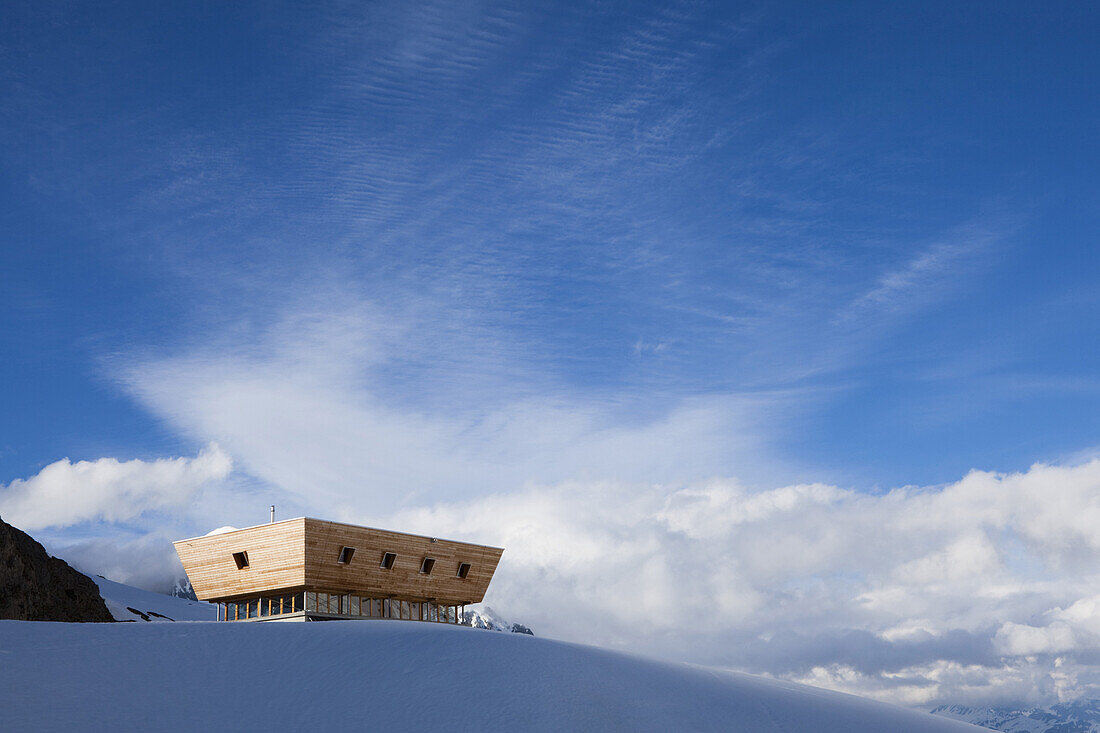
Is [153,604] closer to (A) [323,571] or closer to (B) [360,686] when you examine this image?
(A) [323,571]

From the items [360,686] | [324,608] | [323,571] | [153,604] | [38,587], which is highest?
[153,604]

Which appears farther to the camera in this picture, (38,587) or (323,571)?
(38,587)

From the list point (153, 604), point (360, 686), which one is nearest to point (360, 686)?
point (360, 686)

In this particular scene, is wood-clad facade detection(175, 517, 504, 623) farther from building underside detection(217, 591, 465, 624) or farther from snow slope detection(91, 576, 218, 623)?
snow slope detection(91, 576, 218, 623)

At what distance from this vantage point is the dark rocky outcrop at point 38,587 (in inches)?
1984

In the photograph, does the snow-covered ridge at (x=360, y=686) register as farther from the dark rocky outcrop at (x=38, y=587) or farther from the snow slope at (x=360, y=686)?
the dark rocky outcrop at (x=38, y=587)

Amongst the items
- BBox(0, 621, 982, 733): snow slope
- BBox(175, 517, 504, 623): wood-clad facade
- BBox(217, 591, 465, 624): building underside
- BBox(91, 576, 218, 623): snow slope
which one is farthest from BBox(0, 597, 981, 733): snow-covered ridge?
BBox(91, 576, 218, 623): snow slope

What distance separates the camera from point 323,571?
38.7m

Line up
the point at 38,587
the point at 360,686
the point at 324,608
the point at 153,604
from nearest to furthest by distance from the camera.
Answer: the point at 360,686 → the point at 324,608 → the point at 38,587 → the point at 153,604

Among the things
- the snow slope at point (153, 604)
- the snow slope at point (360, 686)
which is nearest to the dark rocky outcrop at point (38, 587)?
Result: the snow slope at point (360, 686)

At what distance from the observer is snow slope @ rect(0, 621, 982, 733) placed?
41.3 ft

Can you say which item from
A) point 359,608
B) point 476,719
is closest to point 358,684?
point 476,719

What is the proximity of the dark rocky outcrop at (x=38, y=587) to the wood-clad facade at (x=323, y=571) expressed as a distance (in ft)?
42.1

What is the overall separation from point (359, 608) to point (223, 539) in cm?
687
